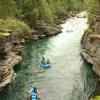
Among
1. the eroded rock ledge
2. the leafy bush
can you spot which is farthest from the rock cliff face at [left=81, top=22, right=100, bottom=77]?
the leafy bush

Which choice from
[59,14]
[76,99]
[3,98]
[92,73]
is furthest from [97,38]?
[59,14]

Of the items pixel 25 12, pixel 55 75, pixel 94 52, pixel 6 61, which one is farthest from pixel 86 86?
pixel 25 12

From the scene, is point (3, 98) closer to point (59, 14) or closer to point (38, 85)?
point (38, 85)

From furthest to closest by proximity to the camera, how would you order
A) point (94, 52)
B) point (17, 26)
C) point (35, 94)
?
point (17, 26)
point (94, 52)
point (35, 94)

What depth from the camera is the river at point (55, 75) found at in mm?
41438

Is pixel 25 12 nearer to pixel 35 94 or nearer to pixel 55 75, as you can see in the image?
pixel 55 75

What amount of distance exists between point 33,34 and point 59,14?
47.7m

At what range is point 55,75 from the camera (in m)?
49.8

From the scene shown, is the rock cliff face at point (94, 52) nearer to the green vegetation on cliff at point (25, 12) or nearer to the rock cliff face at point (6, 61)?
the rock cliff face at point (6, 61)

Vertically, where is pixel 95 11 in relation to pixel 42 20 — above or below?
above

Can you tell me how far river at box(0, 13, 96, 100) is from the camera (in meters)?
41.4

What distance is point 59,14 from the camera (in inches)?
5172

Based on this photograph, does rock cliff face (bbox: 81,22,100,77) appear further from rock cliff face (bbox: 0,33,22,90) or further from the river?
rock cliff face (bbox: 0,33,22,90)

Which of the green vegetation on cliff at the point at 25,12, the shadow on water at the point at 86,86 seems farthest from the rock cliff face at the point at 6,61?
the green vegetation on cliff at the point at 25,12
